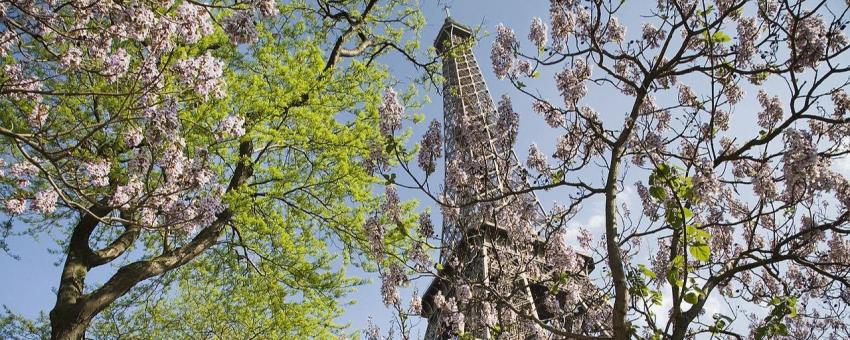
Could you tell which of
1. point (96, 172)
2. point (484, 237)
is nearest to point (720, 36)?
point (484, 237)

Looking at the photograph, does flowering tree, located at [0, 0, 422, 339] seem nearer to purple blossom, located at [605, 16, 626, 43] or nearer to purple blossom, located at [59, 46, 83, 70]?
purple blossom, located at [59, 46, 83, 70]

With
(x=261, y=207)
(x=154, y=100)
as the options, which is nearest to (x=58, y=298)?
(x=261, y=207)

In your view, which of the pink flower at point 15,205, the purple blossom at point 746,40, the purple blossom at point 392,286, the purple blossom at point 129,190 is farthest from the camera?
the purple blossom at point 392,286

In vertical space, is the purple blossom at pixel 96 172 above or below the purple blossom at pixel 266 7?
below

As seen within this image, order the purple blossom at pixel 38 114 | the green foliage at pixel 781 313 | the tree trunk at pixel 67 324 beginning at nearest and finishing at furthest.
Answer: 1. the green foliage at pixel 781 313
2. the purple blossom at pixel 38 114
3. the tree trunk at pixel 67 324

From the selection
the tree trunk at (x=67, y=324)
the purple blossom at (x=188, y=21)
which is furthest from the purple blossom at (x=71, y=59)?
the tree trunk at (x=67, y=324)

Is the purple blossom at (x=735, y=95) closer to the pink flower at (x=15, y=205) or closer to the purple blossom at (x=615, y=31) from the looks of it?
the purple blossom at (x=615, y=31)

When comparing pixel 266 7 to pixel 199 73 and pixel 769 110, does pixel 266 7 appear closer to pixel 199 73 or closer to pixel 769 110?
pixel 199 73

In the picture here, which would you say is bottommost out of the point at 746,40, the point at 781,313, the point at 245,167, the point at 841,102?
the point at 781,313

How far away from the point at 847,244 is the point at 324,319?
775cm

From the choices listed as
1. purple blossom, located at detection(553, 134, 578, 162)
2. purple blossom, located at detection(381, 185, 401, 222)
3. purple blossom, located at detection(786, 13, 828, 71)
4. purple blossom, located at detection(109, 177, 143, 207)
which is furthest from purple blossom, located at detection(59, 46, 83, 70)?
purple blossom, located at detection(786, 13, 828, 71)

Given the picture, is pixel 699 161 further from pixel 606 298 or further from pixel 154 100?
pixel 154 100

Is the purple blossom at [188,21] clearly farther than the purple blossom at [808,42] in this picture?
Yes

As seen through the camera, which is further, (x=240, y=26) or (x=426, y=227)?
(x=426, y=227)
